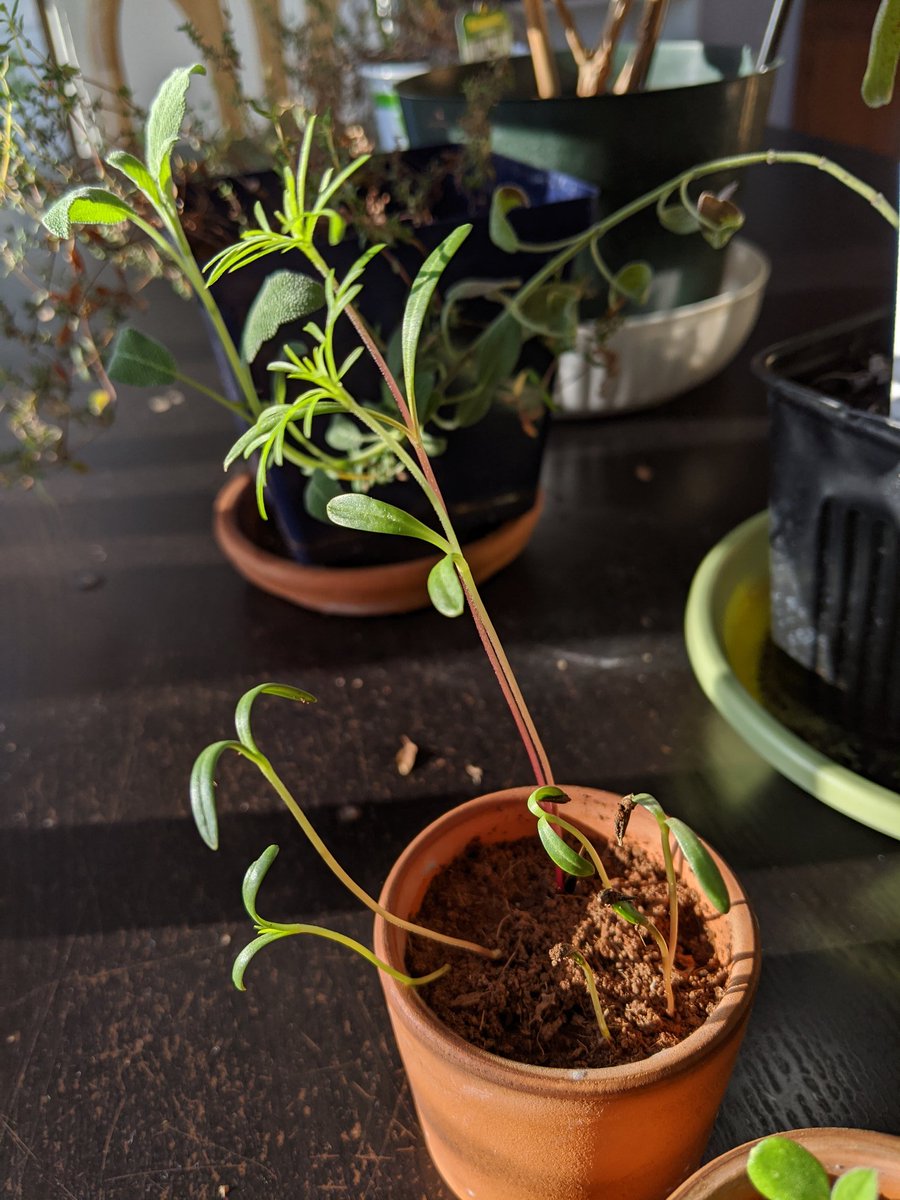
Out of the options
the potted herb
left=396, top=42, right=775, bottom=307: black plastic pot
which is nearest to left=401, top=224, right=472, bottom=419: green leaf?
the potted herb

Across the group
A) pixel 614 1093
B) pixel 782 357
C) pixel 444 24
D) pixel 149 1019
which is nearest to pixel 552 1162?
pixel 614 1093

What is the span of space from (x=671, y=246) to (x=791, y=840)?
53cm

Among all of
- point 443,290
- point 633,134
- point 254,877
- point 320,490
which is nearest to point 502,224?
point 443,290

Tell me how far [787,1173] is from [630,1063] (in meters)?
0.08

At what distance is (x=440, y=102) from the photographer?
2.59 ft

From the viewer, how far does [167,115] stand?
0.37m

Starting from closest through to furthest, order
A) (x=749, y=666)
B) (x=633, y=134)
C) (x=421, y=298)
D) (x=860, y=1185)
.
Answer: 1. (x=860, y=1185)
2. (x=421, y=298)
3. (x=749, y=666)
4. (x=633, y=134)

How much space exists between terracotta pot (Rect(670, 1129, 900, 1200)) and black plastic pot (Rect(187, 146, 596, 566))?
1.46 ft

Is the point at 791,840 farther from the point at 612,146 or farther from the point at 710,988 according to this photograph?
the point at 612,146

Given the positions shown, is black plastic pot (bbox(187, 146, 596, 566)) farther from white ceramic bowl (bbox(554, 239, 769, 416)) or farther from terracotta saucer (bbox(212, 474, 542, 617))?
white ceramic bowl (bbox(554, 239, 769, 416))

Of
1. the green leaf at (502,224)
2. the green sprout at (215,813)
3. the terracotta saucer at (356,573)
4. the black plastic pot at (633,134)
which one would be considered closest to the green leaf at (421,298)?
the green sprout at (215,813)

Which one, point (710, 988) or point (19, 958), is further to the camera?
point (19, 958)

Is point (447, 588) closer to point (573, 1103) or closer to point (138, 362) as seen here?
point (573, 1103)

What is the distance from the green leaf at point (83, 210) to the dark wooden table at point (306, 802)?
32cm
